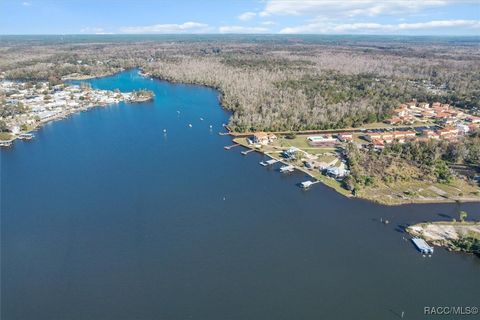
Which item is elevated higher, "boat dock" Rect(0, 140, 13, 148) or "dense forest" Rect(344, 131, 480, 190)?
"dense forest" Rect(344, 131, 480, 190)

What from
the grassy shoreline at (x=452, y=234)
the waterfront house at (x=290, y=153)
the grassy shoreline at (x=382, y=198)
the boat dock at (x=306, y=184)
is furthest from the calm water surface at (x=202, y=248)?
the waterfront house at (x=290, y=153)

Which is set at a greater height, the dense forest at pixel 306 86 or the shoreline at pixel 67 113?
the dense forest at pixel 306 86

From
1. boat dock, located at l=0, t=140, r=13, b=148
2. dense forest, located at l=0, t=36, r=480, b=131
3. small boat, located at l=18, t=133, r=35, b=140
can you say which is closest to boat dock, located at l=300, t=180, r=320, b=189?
dense forest, located at l=0, t=36, r=480, b=131

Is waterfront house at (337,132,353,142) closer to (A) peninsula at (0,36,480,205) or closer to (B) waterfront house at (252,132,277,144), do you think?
(A) peninsula at (0,36,480,205)

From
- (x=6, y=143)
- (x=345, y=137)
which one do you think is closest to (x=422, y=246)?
(x=345, y=137)

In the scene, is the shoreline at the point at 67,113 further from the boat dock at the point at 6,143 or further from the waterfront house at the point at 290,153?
the waterfront house at the point at 290,153

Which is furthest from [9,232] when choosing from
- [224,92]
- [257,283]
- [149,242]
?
[224,92]

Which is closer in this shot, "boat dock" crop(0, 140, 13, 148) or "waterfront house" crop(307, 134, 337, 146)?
"waterfront house" crop(307, 134, 337, 146)
